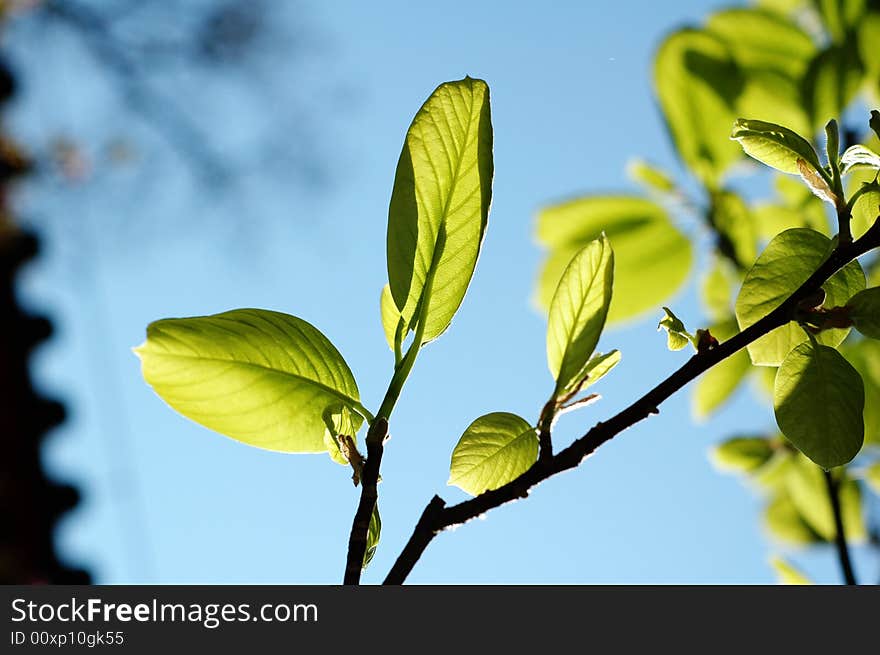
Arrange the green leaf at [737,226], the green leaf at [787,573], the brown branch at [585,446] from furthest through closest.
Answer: the green leaf at [737,226] < the green leaf at [787,573] < the brown branch at [585,446]

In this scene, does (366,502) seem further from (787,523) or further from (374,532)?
(787,523)

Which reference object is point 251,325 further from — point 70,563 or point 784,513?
point 70,563

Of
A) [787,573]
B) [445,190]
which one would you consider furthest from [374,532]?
[787,573]

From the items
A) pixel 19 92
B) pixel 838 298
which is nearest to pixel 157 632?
pixel 838 298

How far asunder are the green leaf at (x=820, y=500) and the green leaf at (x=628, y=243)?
255 mm

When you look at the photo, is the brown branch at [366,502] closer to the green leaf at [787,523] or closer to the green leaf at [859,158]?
the green leaf at [859,158]

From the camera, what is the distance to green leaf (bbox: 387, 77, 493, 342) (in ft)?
1.13

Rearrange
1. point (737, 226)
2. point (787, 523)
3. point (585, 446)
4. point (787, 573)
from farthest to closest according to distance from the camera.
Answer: point (787, 523)
point (737, 226)
point (787, 573)
point (585, 446)

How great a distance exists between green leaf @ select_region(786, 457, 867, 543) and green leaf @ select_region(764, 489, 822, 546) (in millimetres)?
96

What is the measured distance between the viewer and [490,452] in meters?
0.35

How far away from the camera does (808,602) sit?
13.4 inches

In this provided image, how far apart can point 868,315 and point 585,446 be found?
5.7 inches

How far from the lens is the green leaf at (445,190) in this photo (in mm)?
346

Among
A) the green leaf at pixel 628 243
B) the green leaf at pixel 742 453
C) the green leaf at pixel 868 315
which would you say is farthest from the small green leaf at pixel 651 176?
the green leaf at pixel 868 315
